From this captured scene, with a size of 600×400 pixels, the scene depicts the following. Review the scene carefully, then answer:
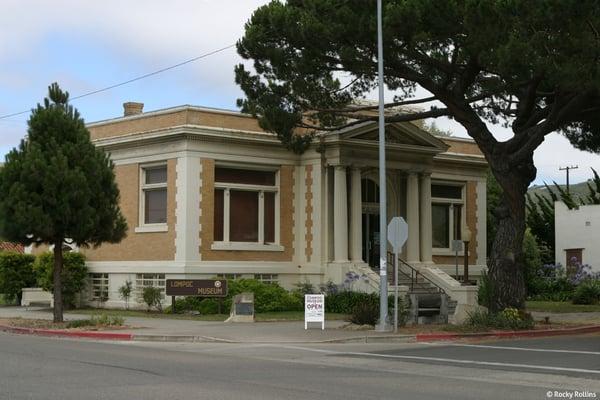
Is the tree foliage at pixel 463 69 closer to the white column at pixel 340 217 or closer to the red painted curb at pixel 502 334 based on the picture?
the red painted curb at pixel 502 334

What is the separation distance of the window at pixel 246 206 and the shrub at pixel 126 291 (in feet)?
12.4

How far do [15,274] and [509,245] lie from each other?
21.4m

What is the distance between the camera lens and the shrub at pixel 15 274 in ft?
116

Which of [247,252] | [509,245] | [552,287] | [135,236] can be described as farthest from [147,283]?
[552,287]

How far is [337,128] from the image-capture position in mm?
28406

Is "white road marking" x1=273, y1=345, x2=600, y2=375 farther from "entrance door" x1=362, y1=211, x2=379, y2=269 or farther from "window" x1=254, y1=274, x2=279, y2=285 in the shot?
"entrance door" x1=362, y1=211, x2=379, y2=269

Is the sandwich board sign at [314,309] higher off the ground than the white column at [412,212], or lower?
lower

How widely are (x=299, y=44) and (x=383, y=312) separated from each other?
8010 mm

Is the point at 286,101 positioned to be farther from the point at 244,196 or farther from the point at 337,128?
the point at 244,196

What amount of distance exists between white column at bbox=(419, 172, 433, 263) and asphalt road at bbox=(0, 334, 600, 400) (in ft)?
49.3

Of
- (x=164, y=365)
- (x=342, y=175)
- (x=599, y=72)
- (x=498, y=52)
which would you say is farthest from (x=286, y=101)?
(x=164, y=365)

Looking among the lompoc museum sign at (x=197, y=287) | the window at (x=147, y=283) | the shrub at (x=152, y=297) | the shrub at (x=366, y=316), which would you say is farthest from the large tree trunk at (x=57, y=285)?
the shrub at (x=366, y=316)

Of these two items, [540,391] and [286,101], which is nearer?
[540,391]

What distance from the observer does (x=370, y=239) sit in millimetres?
35281
